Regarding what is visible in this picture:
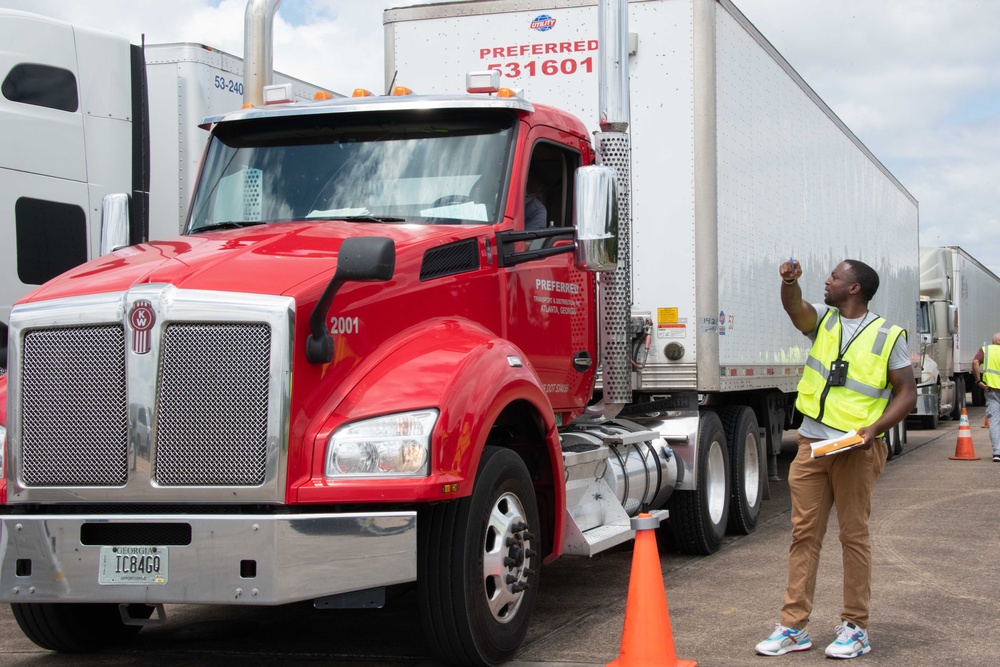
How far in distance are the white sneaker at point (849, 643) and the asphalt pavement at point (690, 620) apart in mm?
58

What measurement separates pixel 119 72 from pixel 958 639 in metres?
7.61

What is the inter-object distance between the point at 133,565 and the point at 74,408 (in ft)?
2.44

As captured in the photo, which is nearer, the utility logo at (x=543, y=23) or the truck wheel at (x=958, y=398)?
the utility logo at (x=543, y=23)

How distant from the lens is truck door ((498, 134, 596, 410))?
6.52m

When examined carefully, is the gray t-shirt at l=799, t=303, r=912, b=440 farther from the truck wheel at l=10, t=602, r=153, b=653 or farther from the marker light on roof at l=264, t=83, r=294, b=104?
the marker light on roof at l=264, t=83, r=294, b=104

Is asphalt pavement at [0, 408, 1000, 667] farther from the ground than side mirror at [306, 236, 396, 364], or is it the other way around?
side mirror at [306, 236, 396, 364]

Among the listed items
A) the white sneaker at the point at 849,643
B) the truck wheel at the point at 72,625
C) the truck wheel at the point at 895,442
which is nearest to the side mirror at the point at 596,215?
the white sneaker at the point at 849,643

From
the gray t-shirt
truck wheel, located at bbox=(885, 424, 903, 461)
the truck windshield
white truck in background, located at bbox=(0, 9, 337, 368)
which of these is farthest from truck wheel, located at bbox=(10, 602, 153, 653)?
truck wheel, located at bbox=(885, 424, 903, 461)

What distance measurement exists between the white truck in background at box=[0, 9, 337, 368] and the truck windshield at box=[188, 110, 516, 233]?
2392 millimetres

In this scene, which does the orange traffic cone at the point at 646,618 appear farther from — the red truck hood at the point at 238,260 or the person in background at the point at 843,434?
the red truck hood at the point at 238,260

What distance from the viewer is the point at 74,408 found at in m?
5.09

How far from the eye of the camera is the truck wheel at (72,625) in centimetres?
589

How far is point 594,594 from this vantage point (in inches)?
297

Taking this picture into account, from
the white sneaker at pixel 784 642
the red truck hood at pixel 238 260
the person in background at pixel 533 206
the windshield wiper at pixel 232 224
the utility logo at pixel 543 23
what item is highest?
the utility logo at pixel 543 23
